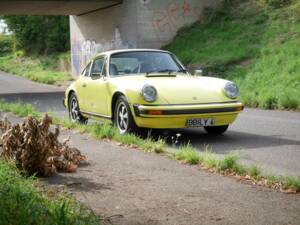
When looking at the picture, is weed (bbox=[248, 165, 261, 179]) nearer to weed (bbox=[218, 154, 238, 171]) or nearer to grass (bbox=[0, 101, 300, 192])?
grass (bbox=[0, 101, 300, 192])

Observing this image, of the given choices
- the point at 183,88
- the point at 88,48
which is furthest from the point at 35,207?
the point at 88,48

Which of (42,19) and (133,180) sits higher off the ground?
(42,19)

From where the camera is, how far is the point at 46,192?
5.12 meters

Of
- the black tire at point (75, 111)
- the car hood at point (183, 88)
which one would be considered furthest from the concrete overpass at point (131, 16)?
the car hood at point (183, 88)

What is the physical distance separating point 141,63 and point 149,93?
4.77 feet

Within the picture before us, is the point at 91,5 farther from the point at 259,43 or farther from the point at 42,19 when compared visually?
the point at 42,19

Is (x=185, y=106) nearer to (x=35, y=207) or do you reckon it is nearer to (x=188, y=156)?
(x=188, y=156)

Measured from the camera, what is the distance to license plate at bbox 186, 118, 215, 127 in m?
8.45

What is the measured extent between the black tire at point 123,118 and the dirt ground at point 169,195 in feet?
5.98

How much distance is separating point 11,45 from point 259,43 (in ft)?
154

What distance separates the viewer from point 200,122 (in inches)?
335

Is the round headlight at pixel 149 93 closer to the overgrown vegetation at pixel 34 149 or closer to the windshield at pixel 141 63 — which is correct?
the windshield at pixel 141 63

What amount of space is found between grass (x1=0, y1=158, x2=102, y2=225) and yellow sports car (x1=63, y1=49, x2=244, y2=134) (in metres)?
3.33

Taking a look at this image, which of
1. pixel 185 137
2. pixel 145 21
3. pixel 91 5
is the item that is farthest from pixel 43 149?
pixel 91 5
